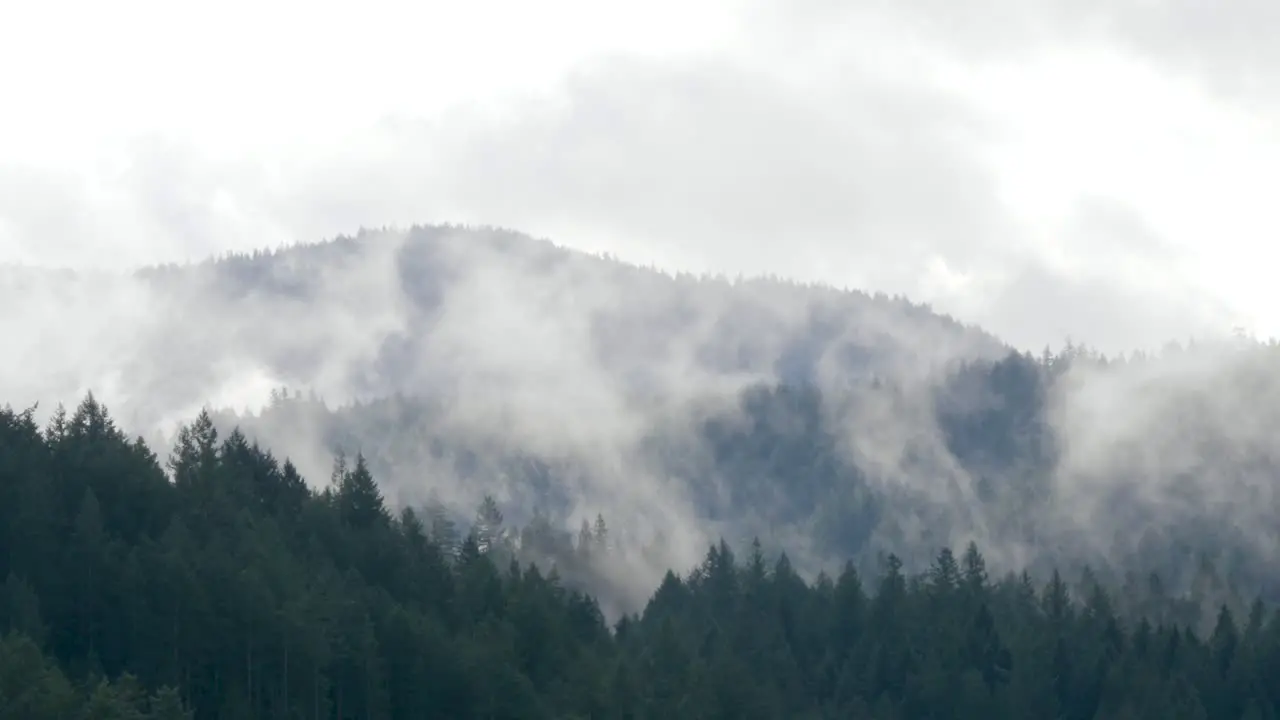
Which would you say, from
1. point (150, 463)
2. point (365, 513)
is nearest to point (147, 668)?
point (150, 463)

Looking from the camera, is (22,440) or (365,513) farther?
(365,513)

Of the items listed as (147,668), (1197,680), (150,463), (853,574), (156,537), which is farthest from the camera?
(853,574)

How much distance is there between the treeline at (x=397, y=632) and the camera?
75.6 meters

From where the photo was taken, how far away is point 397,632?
277 feet

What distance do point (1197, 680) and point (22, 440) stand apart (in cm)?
8401

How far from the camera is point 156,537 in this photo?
88.8 meters

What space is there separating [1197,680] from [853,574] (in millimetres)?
29960

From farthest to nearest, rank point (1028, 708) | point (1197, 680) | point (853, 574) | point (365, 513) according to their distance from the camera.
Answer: point (853, 574) → point (1197, 680) → point (1028, 708) → point (365, 513)

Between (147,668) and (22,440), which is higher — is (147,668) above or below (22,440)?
below

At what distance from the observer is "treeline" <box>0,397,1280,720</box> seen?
75.6 meters

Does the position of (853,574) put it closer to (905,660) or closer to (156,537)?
(905,660)

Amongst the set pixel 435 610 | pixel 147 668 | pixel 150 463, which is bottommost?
pixel 147 668

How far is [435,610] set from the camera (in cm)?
9944

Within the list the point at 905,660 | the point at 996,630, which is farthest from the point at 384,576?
the point at 996,630
